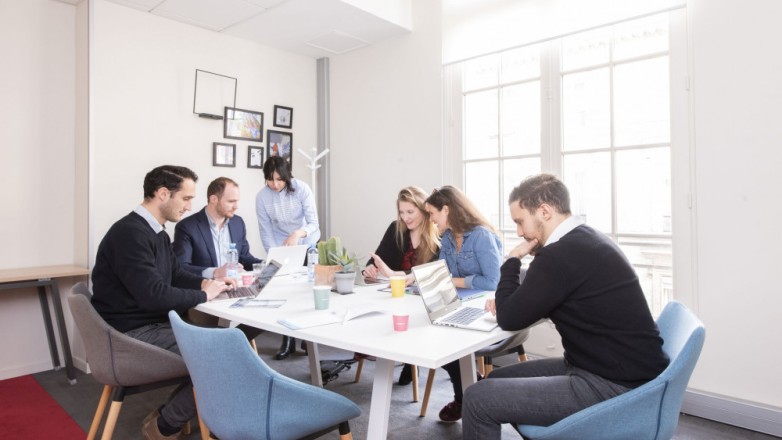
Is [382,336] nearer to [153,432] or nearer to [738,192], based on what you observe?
[153,432]

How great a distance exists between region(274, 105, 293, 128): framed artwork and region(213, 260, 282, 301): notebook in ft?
8.41

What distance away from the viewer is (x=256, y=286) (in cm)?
262

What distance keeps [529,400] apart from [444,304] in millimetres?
574

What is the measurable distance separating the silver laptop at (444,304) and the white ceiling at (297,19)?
9.16ft

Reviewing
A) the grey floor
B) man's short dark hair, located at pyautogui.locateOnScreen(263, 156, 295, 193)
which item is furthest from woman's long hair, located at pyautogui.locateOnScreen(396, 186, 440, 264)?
man's short dark hair, located at pyautogui.locateOnScreen(263, 156, 295, 193)

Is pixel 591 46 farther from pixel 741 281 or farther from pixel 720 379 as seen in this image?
pixel 720 379

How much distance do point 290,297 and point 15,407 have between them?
2065 mm

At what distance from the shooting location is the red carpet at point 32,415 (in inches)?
104

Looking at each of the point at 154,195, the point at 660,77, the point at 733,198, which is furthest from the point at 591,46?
the point at 154,195

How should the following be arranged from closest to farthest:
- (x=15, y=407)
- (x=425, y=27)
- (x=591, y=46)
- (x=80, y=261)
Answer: (x=15, y=407)
(x=591, y=46)
(x=80, y=261)
(x=425, y=27)

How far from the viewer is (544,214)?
70.2 inches

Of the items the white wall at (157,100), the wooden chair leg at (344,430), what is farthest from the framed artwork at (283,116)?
the wooden chair leg at (344,430)

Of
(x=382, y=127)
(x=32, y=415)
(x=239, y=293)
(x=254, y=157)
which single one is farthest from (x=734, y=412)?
(x=254, y=157)

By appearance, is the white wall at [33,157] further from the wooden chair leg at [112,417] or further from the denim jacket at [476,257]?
the denim jacket at [476,257]
